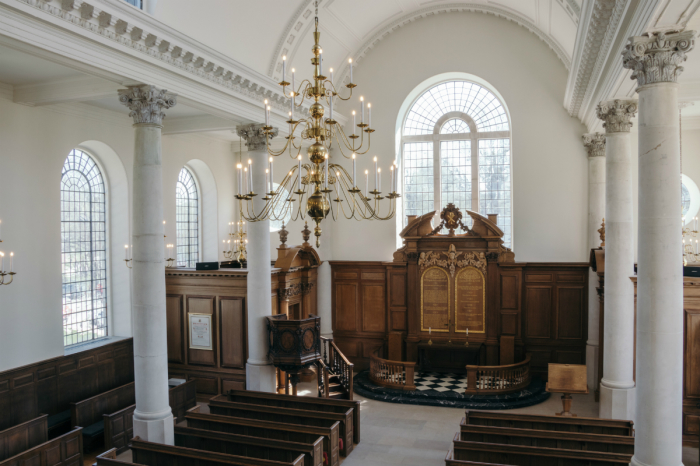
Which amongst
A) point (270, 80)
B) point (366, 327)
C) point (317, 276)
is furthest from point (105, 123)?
point (366, 327)

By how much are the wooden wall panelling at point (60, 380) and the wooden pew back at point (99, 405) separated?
907 millimetres

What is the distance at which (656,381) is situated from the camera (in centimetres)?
654

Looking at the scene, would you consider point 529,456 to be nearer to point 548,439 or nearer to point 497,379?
point 548,439

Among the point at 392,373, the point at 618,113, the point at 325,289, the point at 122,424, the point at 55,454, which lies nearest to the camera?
the point at 55,454

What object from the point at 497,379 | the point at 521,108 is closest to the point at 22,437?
the point at 497,379

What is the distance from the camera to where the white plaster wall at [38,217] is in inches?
412

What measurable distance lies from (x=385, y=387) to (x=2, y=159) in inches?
402

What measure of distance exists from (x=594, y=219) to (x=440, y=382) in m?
6.15

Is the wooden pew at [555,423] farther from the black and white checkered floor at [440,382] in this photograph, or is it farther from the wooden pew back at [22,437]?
the wooden pew back at [22,437]

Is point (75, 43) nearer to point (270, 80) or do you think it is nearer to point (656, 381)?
point (270, 80)

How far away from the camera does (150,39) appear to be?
8.79 metres

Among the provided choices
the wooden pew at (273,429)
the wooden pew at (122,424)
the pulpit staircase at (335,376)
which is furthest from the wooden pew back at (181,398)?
the pulpit staircase at (335,376)

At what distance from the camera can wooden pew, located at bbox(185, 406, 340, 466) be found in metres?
9.10

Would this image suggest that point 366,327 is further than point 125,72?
Yes
